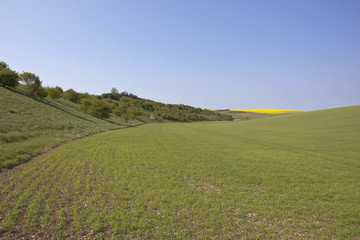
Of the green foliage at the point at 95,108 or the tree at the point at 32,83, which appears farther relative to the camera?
the green foliage at the point at 95,108

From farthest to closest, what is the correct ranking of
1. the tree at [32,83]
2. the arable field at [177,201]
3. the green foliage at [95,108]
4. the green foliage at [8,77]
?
the green foliage at [95,108], the tree at [32,83], the green foliage at [8,77], the arable field at [177,201]

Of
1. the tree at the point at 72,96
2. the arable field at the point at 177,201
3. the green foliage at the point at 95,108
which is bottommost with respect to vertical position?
the arable field at the point at 177,201

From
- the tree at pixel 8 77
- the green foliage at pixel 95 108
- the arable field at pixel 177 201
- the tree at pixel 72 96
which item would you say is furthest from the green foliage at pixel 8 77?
the arable field at pixel 177 201

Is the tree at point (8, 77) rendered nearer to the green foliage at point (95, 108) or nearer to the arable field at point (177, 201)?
the green foliage at point (95, 108)

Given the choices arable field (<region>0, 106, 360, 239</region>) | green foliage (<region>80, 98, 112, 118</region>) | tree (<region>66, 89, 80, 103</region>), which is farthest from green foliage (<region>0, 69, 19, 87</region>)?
arable field (<region>0, 106, 360, 239</region>)

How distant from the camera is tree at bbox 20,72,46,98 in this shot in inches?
2298

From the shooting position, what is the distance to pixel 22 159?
16.6 m

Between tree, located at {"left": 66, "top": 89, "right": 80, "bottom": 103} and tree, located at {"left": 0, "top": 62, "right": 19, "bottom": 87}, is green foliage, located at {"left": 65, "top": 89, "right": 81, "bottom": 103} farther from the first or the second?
Result: tree, located at {"left": 0, "top": 62, "right": 19, "bottom": 87}

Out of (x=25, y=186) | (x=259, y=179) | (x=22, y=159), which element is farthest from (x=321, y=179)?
(x=22, y=159)

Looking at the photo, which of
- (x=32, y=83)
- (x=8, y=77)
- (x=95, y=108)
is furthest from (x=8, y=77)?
(x=95, y=108)

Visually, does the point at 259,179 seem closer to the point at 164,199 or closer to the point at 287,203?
the point at 287,203

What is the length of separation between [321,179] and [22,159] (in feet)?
86.4

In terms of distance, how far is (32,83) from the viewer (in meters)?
59.4

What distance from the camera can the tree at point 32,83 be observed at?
58.4 metres
